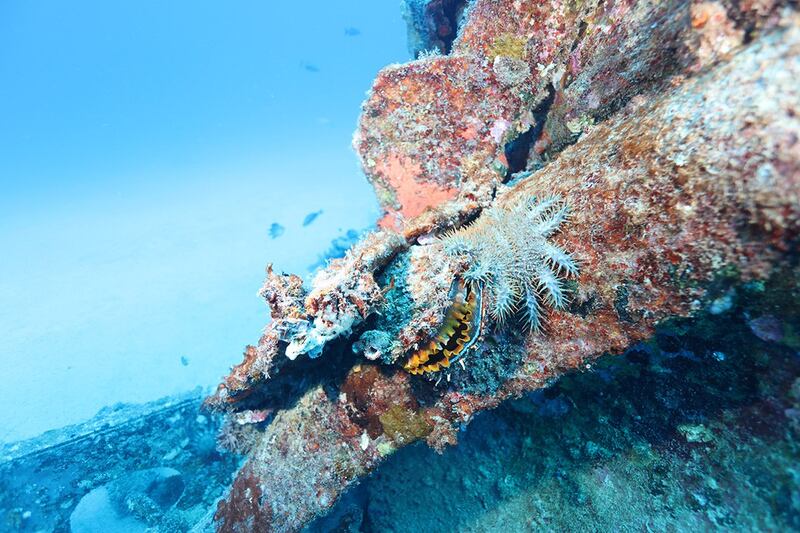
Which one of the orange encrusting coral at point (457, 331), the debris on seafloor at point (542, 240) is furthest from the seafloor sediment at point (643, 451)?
the orange encrusting coral at point (457, 331)

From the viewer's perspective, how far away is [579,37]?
407 cm

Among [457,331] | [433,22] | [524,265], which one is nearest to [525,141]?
[524,265]

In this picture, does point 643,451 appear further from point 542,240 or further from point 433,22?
point 433,22

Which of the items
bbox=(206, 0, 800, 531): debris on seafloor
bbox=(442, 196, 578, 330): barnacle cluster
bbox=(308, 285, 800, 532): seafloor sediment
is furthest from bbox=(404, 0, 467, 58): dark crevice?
bbox=(308, 285, 800, 532): seafloor sediment

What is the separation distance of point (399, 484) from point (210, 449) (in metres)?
4.58

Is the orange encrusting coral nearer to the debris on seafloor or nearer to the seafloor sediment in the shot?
the debris on seafloor

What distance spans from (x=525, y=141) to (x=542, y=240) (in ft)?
9.95

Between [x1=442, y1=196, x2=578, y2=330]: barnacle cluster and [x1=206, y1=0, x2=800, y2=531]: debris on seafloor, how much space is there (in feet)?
0.10

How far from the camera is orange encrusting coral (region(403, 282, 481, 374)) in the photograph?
304 cm

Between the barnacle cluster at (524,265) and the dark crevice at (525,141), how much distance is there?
7.65 ft

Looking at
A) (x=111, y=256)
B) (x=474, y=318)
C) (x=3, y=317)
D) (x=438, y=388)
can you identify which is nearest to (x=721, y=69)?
(x=474, y=318)

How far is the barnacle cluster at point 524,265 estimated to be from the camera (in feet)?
9.73

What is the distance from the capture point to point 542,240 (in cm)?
302

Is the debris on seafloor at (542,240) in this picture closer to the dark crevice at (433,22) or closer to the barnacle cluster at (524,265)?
the barnacle cluster at (524,265)
